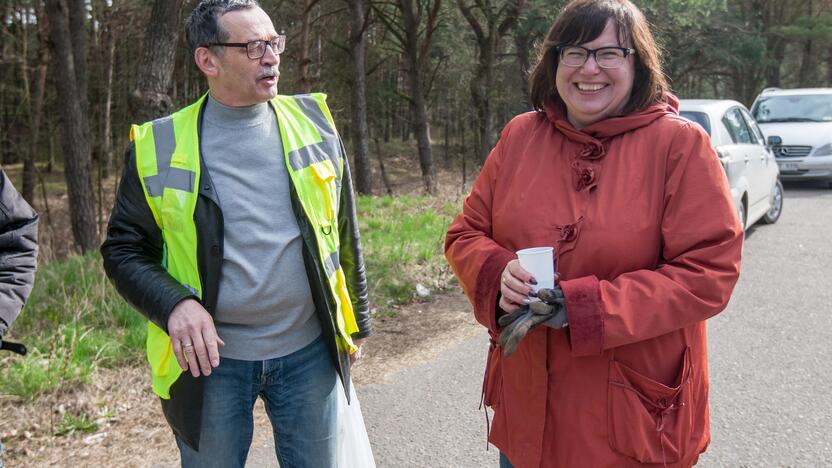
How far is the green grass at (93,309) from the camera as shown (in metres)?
4.21

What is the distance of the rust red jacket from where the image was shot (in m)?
1.88

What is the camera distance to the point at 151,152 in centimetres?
228

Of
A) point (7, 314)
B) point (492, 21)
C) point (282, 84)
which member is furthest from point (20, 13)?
point (7, 314)

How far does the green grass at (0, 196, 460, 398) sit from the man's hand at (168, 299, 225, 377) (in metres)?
2.24

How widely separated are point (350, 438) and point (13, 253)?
1.31 metres

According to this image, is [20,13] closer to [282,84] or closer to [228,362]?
[282,84]

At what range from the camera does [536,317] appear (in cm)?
192

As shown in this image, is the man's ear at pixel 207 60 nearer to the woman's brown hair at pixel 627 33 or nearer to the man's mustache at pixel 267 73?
the man's mustache at pixel 267 73

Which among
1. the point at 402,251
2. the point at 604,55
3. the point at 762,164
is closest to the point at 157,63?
the point at 402,251

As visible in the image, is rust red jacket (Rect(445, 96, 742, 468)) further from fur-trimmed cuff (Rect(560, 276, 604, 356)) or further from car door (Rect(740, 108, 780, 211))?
car door (Rect(740, 108, 780, 211))

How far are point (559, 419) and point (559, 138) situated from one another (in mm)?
823

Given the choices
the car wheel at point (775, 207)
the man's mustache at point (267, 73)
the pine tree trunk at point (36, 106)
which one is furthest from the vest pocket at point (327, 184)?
the pine tree trunk at point (36, 106)

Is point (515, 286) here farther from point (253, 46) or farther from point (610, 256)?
point (253, 46)

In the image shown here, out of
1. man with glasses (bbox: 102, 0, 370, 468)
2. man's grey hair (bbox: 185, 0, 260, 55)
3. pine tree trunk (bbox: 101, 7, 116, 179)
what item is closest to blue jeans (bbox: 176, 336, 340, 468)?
man with glasses (bbox: 102, 0, 370, 468)
